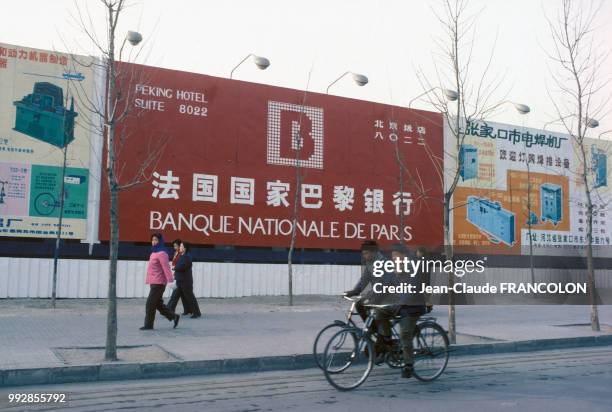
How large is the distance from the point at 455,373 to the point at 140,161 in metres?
13.8

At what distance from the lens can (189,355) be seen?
940 cm

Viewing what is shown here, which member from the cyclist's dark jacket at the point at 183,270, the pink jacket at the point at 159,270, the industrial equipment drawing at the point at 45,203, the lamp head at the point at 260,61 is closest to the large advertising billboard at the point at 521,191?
the lamp head at the point at 260,61

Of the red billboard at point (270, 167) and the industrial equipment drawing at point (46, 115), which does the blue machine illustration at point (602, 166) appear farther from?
the industrial equipment drawing at point (46, 115)

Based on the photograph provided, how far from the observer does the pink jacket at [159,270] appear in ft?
42.4

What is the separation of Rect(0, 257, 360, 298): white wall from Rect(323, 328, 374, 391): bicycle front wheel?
44.1 feet

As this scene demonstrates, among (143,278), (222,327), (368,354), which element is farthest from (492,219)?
(368,354)

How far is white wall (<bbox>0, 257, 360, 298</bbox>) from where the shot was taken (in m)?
18.7

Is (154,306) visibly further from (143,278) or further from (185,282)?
(143,278)

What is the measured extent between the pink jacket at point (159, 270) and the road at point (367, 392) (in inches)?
180

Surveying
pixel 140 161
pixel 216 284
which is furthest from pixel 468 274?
pixel 140 161

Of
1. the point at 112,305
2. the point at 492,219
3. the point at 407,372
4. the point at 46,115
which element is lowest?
the point at 407,372

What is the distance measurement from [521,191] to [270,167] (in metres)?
11.6

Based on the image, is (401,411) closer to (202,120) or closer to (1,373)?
(1,373)

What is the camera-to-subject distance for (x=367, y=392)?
24.6 ft
